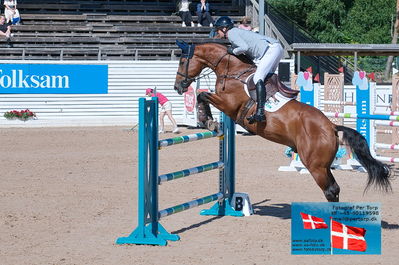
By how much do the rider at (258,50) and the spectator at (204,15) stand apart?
1849 cm

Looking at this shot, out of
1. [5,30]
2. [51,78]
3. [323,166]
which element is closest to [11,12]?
[5,30]

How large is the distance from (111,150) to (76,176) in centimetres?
359

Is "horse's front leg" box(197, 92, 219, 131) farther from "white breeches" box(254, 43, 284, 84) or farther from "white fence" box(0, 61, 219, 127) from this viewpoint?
"white fence" box(0, 61, 219, 127)

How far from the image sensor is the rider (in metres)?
8.75

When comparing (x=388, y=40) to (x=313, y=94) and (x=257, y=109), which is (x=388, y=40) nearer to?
(x=313, y=94)

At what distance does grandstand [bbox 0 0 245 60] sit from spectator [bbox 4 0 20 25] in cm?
28

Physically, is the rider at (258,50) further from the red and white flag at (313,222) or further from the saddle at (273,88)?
the red and white flag at (313,222)

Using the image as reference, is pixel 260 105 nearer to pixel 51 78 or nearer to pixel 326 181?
pixel 326 181

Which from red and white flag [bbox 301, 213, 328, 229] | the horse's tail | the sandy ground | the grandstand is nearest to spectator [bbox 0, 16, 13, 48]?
the grandstand

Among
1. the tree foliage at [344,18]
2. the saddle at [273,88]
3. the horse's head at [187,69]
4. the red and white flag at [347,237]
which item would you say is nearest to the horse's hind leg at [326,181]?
the saddle at [273,88]

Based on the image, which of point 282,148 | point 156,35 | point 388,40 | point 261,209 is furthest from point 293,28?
point 261,209

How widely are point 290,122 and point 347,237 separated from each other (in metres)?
2.10

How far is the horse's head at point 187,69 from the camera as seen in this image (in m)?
9.19

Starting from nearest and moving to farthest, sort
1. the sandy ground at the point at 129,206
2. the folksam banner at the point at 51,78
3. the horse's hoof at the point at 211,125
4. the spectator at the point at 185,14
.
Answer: the sandy ground at the point at 129,206
the horse's hoof at the point at 211,125
the folksam banner at the point at 51,78
the spectator at the point at 185,14
